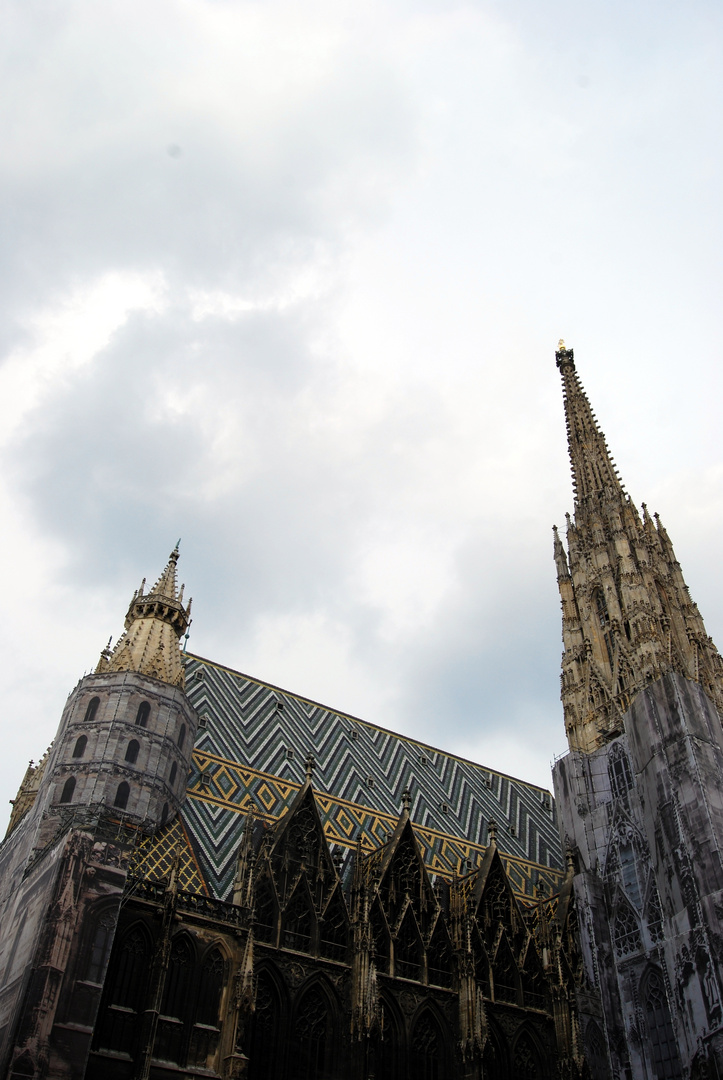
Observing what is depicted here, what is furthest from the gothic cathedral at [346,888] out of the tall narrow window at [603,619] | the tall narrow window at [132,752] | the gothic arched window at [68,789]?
the tall narrow window at [603,619]

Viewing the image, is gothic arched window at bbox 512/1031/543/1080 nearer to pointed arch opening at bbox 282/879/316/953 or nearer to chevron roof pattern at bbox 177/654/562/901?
chevron roof pattern at bbox 177/654/562/901

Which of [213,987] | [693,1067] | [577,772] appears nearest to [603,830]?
[577,772]

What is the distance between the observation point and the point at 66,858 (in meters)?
22.2

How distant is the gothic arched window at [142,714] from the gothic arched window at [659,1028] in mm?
19651

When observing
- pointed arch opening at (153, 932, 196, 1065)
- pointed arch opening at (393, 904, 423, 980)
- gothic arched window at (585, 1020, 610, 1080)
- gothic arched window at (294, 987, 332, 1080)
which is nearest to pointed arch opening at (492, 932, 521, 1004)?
pointed arch opening at (393, 904, 423, 980)

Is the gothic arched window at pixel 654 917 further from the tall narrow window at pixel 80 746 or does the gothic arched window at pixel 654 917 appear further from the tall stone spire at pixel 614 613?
the tall narrow window at pixel 80 746

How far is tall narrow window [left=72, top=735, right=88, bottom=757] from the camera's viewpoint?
2817 centimetres

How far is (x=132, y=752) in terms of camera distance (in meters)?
28.5

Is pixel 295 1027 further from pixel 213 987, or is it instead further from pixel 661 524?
pixel 661 524

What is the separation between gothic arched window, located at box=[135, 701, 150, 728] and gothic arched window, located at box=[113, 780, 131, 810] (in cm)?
230

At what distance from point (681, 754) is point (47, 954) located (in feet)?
74.3

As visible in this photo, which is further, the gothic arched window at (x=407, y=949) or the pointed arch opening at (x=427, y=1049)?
the gothic arched window at (x=407, y=949)

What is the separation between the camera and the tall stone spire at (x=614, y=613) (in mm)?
38031

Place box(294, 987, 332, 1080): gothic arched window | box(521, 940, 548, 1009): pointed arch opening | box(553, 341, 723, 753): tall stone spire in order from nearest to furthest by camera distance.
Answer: box(294, 987, 332, 1080): gothic arched window
box(521, 940, 548, 1009): pointed arch opening
box(553, 341, 723, 753): tall stone spire
